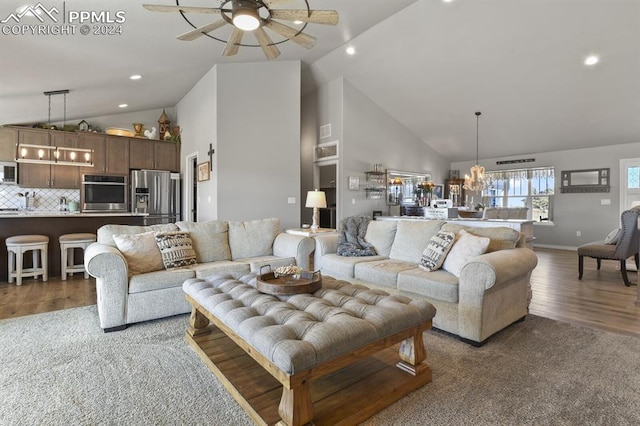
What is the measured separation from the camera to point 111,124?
732 cm

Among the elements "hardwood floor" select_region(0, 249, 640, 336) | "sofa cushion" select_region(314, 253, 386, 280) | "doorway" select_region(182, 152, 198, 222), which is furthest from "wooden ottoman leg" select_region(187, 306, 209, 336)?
"doorway" select_region(182, 152, 198, 222)

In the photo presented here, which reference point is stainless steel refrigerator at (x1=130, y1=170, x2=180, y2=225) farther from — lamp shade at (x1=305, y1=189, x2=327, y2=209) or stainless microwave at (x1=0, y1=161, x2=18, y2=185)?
lamp shade at (x1=305, y1=189, x2=327, y2=209)

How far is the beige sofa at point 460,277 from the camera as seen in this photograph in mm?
2457

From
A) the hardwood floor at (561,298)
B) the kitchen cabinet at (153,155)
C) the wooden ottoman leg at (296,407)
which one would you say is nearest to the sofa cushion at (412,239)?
the hardwood floor at (561,298)

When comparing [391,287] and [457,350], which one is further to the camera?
[391,287]

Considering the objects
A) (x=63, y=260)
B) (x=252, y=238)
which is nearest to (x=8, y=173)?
(x=63, y=260)

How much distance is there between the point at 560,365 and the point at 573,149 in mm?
7612

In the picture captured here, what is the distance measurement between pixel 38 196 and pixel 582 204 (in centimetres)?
1178

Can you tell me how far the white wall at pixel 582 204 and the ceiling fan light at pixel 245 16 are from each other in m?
8.49

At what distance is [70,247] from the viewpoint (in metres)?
4.60

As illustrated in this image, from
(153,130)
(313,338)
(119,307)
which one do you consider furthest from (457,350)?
(153,130)

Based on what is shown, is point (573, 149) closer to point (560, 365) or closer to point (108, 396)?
point (560, 365)

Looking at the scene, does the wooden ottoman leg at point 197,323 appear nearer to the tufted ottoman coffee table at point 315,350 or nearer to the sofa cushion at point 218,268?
the tufted ottoman coffee table at point 315,350

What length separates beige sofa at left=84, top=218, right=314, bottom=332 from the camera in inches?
108
